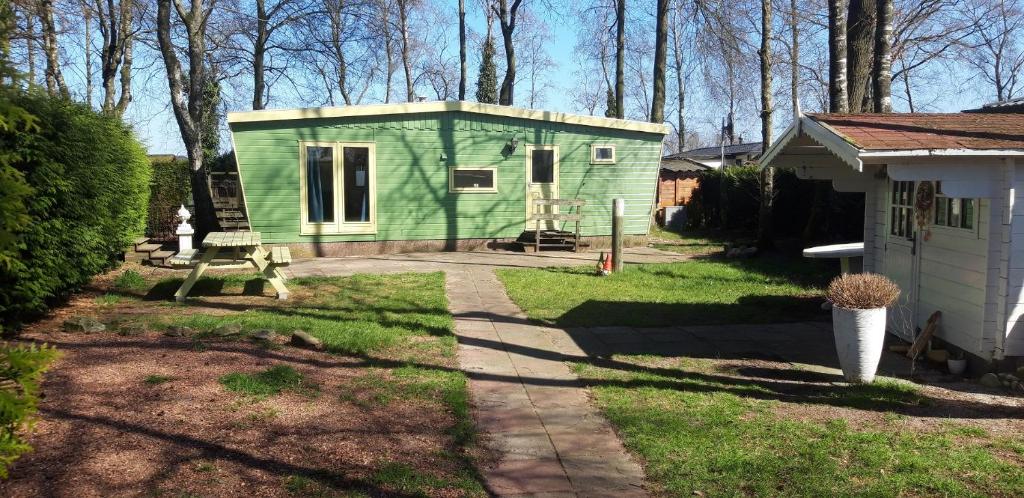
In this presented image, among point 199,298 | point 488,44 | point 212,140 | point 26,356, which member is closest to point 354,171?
point 199,298

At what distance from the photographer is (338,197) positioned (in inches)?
591

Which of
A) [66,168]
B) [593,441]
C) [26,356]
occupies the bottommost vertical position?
[593,441]

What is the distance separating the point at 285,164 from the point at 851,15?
33.5 feet

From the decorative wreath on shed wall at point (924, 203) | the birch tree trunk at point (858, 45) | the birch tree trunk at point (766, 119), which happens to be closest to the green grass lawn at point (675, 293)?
the birch tree trunk at point (766, 119)

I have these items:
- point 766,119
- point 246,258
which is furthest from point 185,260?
point 766,119

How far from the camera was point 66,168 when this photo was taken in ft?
24.7

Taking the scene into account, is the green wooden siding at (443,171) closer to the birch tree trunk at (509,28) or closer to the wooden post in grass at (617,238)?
the wooden post in grass at (617,238)

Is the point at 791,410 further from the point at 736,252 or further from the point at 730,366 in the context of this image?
the point at 736,252

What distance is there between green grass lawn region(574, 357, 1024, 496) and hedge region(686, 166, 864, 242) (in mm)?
9752

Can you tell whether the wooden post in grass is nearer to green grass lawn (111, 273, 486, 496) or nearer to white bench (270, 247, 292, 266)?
green grass lawn (111, 273, 486, 496)

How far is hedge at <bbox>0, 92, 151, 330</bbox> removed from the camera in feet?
21.6

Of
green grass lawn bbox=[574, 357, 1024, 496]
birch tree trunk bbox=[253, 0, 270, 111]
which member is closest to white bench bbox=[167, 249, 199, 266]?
green grass lawn bbox=[574, 357, 1024, 496]

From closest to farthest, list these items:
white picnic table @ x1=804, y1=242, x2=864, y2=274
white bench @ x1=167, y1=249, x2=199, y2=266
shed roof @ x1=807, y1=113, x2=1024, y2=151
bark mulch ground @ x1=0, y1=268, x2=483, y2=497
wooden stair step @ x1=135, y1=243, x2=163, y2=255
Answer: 1. bark mulch ground @ x1=0, y1=268, x2=483, y2=497
2. shed roof @ x1=807, y1=113, x2=1024, y2=151
3. white picnic table @ x1=804, y1=242, x2=864, y2=274
4. white bench @ x1=167, y1=249, x2=199, y2=266
5. wooden stair step @ x1=135, y1=243, x2=163, y2=255

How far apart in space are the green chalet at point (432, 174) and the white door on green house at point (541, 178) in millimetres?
22
